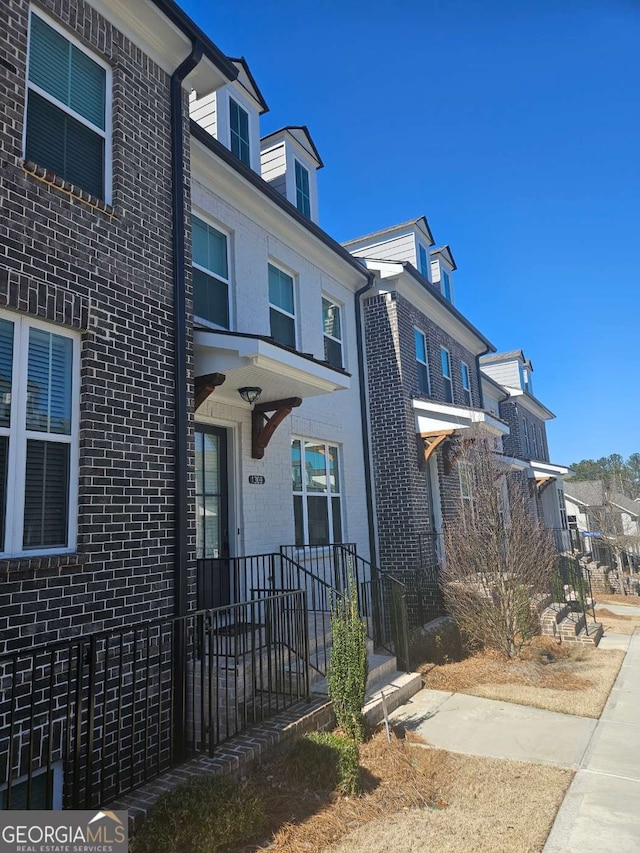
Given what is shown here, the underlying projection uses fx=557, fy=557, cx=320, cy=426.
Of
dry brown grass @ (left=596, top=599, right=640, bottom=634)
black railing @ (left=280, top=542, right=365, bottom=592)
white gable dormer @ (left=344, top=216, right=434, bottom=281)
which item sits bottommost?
dry brown grass @ (left=596, top=599, right=640, bottom=634)

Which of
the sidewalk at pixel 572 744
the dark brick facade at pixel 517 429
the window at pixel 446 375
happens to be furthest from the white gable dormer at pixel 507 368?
the sidewalk at pixel 572 744

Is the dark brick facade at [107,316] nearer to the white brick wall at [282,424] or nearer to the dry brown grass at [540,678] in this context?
→ the white brick wall at [282,424]

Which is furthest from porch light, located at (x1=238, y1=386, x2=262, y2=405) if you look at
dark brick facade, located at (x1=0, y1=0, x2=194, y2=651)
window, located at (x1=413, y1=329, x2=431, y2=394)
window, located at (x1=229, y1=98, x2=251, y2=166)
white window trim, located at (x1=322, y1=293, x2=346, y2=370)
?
window, located at (x1=413, y1=329, x2=431, y2=394)

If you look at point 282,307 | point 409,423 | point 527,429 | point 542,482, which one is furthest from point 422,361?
point 527,429

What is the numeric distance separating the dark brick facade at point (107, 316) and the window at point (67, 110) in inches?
4.9

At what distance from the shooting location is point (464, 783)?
4445 mm

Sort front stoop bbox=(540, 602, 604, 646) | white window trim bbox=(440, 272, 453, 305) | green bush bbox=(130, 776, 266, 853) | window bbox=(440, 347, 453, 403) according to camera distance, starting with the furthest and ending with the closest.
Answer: white window trim bbox=(440, 272, 453, 305) → window bbox=(440, 347, 453, 403) → front stoop bbox=(540, 602, 604, 646) → green bush bbox=(130, 776, 266, 853)

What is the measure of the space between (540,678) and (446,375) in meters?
7.94

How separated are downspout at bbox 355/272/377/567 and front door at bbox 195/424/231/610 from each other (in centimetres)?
404

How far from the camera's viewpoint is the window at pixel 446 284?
1559 centimetres

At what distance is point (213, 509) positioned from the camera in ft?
23.5

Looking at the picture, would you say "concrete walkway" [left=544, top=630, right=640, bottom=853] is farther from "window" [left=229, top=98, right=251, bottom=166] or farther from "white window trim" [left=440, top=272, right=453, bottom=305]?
"white window trim" [left=440, top=272, right=453, bottom=305]

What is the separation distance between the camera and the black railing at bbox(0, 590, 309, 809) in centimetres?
334

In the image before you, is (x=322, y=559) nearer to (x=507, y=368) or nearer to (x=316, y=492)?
(x=316, y=492)
